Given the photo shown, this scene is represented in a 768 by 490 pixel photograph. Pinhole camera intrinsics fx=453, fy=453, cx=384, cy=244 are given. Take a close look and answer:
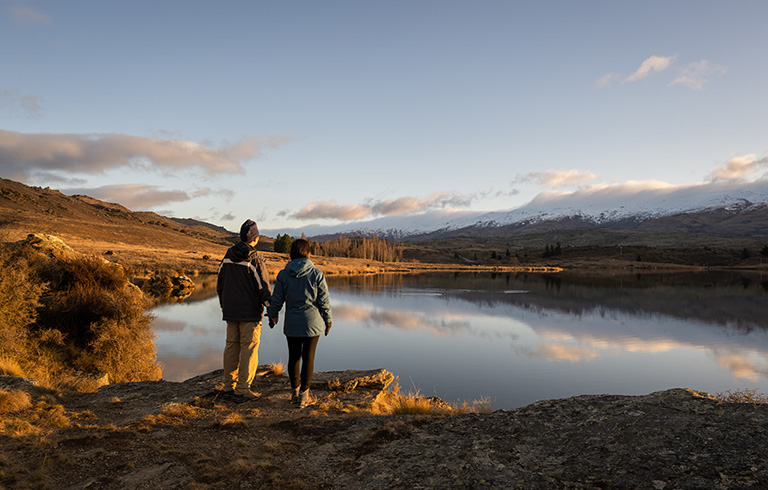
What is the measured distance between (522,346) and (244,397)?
36.6 feet

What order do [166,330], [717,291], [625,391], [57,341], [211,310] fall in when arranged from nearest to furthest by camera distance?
[57,341] < [625,391] < [166,330] < [211,310] < [717,291]

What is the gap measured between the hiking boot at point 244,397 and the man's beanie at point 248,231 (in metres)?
Answer: 2.11

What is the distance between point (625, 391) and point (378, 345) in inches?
292

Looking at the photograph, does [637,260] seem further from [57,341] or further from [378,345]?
[57,341]

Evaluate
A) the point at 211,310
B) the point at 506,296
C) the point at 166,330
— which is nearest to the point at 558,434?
the point at 166,330

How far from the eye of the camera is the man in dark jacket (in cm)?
609

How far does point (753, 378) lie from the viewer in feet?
37.5

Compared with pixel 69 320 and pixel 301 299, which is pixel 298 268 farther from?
pixel 69 320

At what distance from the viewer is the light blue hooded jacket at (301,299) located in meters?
5.88

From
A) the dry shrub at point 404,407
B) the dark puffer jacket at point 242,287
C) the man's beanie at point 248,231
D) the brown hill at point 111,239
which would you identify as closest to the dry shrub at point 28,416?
the dark puffer jacket at point 242,287

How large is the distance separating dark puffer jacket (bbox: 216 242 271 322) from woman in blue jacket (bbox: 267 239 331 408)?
0.88 feet

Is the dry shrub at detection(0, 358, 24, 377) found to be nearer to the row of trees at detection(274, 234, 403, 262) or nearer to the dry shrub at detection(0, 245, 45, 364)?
the dry shrub at detection(0, 245, 45, 364)

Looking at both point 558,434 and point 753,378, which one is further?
point 753,378

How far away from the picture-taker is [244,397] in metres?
6.20
